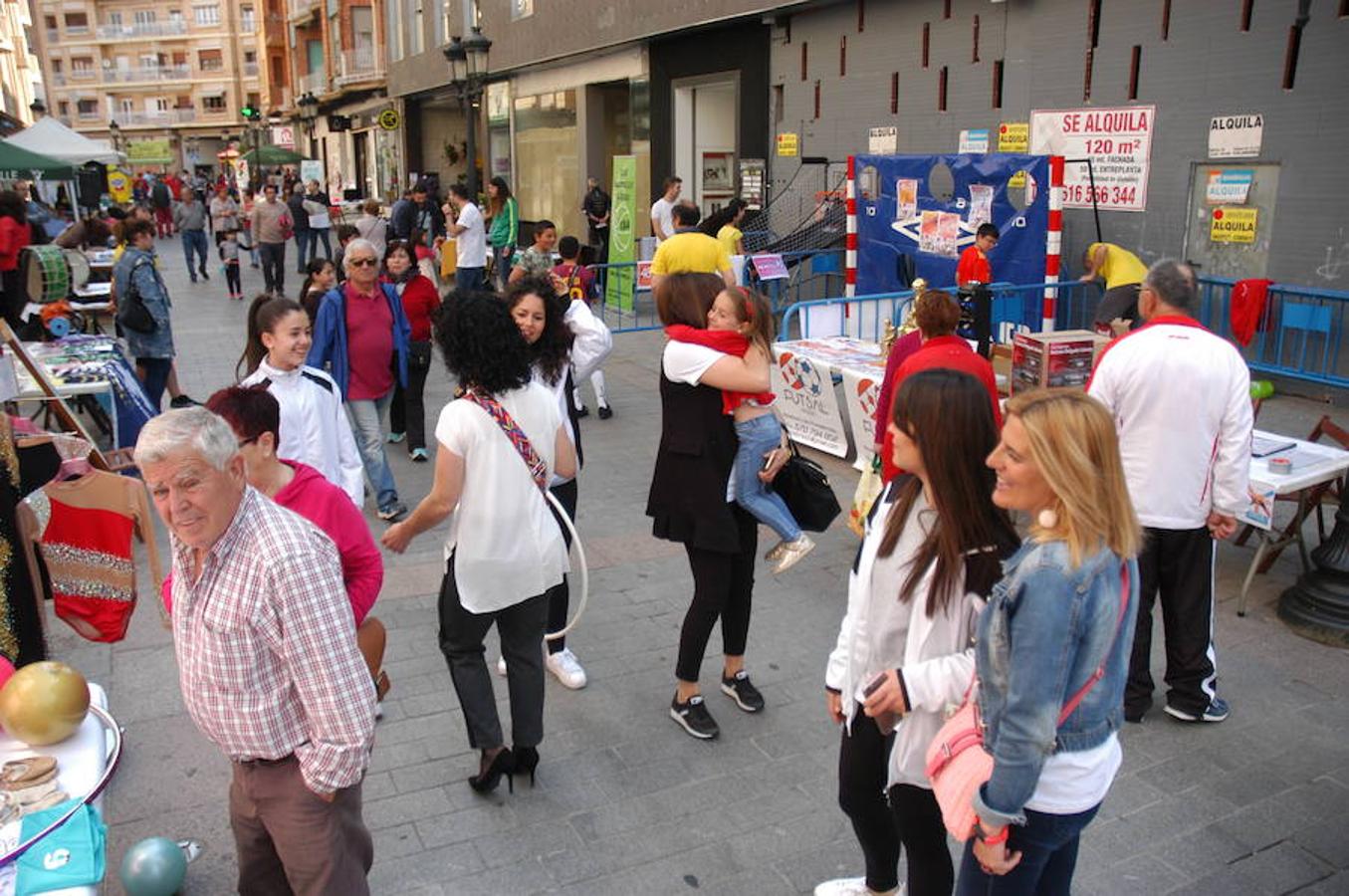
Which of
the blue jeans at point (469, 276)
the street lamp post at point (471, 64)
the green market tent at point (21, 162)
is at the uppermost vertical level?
the street lamp post at point (471, 64)

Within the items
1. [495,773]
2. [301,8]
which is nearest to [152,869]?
[495,773]

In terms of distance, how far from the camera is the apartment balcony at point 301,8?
45.3 meters

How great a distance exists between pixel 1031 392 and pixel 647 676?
2.92 m

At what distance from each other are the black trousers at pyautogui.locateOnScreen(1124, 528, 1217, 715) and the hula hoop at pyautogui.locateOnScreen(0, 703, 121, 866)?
3564 millimetres

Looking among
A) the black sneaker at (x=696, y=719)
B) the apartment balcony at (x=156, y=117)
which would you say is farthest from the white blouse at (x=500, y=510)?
the apartment balcony at (x=156, y=117)

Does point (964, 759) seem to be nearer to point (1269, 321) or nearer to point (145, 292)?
point (145, 292)

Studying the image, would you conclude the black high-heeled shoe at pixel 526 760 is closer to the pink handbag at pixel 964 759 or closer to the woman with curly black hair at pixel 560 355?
the woman with curly black hair at pixel 560 355

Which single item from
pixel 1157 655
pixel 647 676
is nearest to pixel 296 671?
pixel 647 676

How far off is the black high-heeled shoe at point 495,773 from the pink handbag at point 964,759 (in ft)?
6.30

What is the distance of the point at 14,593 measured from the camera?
354 cm

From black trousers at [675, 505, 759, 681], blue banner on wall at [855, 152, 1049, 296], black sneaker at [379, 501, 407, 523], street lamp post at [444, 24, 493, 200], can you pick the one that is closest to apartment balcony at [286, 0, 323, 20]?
street lamp post at [444, 24, 493, 200]

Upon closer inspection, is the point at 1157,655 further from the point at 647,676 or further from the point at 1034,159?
the point at 1034,159

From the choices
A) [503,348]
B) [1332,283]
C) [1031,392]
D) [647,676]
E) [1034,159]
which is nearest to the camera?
[1031,392]

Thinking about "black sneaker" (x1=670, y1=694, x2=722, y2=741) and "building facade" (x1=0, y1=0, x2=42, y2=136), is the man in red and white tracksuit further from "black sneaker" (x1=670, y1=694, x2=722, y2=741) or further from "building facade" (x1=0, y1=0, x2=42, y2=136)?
"building facade" (x1=0, y1=0, x2=42, y2=136)
